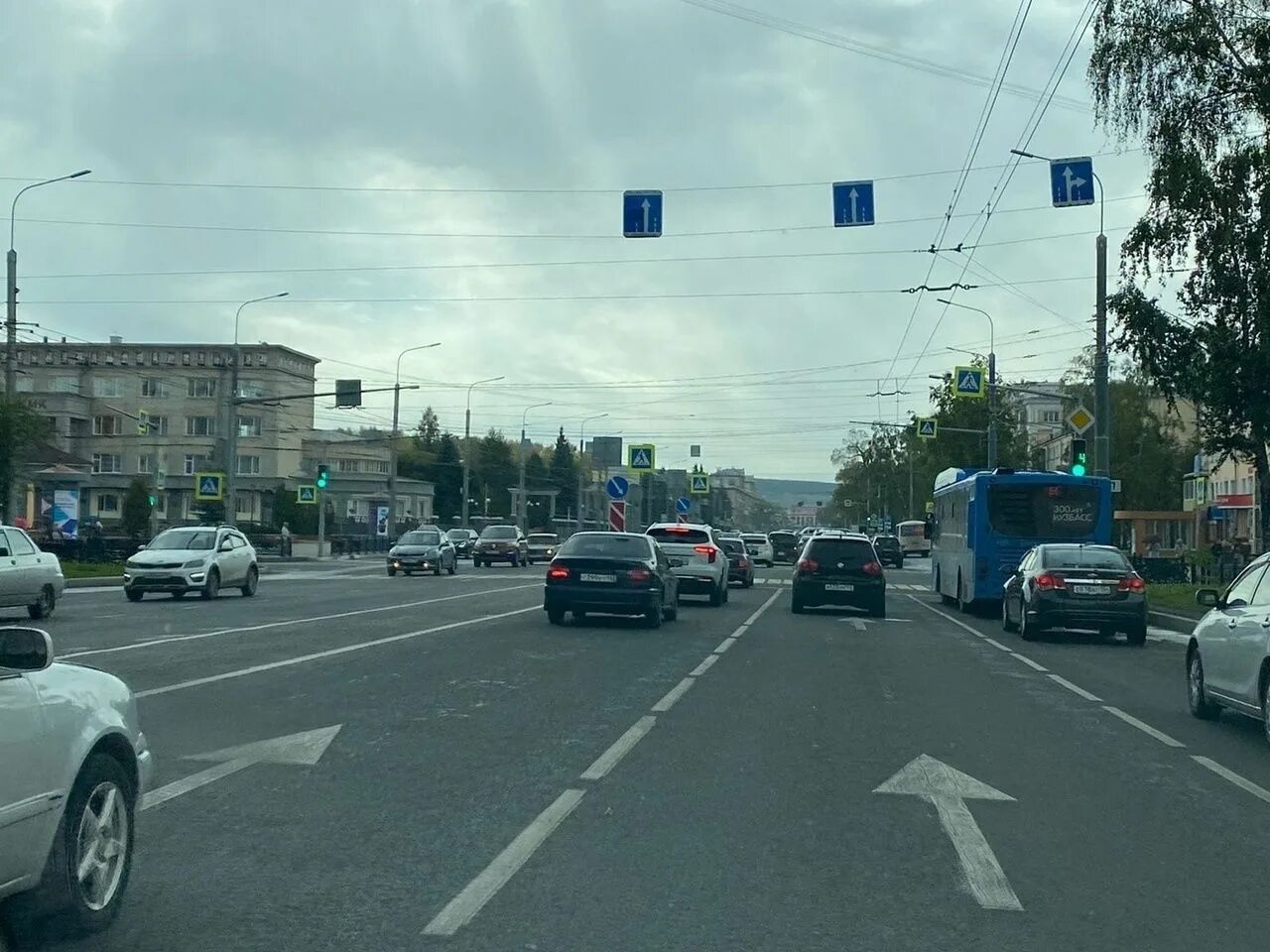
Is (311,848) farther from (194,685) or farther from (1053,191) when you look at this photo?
(1053,191)

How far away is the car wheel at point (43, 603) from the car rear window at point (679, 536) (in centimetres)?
1302

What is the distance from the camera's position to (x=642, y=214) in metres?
27.0

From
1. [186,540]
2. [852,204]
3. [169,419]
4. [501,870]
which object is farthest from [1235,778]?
[169,419]

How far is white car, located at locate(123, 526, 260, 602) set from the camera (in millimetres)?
31438

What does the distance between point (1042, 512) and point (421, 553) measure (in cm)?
2462

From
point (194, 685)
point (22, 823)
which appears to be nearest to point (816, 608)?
point (194, 685)

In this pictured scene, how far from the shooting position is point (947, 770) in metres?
10.3

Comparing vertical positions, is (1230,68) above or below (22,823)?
above

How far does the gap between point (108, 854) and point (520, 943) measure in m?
1.63

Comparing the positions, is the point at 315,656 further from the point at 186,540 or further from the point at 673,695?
the point at 186,540

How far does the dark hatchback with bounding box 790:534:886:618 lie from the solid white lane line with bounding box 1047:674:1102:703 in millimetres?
13001

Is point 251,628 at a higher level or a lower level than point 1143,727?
higher

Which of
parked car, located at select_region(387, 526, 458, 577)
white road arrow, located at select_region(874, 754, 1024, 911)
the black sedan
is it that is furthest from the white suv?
white road arrow, located at select_region(874, 754, 1024, 911)

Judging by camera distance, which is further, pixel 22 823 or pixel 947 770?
pixel 947 770
